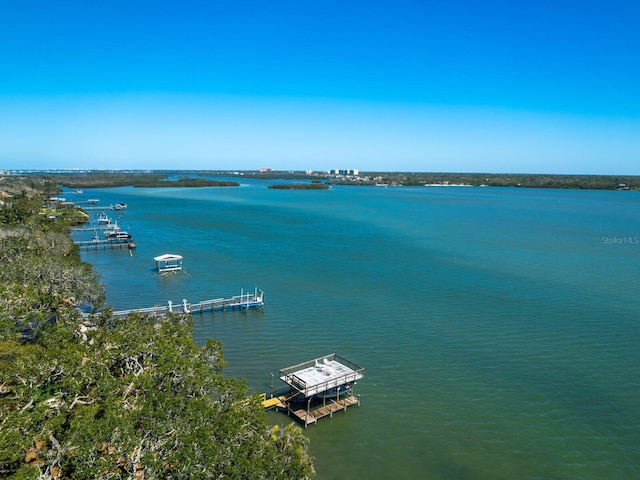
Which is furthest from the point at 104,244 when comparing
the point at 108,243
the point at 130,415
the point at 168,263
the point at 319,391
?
the point at 130,415

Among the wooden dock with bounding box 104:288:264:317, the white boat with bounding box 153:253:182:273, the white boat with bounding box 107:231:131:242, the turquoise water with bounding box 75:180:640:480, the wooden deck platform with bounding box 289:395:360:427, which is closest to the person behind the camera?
the turquoise water with bounding box 75:180:640:480

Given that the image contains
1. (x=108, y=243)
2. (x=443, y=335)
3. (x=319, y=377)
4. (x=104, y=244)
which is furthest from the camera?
(x=108, y=243)

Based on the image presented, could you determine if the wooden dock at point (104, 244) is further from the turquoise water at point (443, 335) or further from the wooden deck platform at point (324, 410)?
the wooden deck platform at point (324, 410)

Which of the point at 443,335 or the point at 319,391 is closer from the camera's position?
the point at 319,391

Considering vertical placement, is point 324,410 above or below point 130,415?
below

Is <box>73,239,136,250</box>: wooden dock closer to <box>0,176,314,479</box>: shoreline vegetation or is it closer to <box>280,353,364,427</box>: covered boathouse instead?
<box>0,176,314,479</box>: shoreline vegetation

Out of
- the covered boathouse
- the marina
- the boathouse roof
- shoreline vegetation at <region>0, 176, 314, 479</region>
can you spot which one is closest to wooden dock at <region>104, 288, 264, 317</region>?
the boathouse roof

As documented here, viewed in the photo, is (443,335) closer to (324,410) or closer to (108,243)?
(324,410)

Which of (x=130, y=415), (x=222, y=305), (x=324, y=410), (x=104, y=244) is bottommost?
(x=324, y=410)
